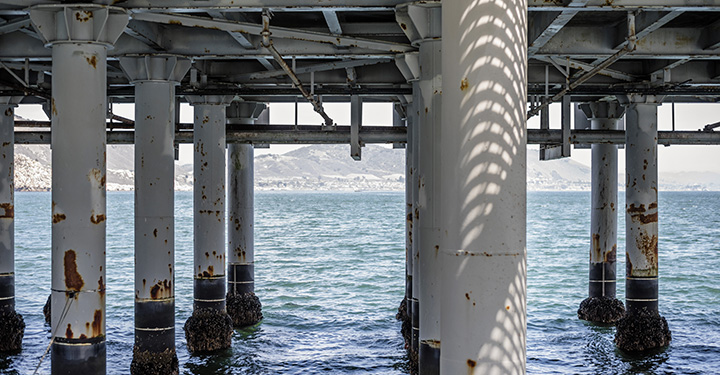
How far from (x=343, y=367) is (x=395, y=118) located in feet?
34.4

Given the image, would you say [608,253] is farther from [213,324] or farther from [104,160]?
[104,160]

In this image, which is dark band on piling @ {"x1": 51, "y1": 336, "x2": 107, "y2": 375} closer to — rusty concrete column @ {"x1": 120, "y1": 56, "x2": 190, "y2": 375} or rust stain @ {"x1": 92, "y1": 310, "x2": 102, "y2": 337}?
rust stain @ {"x1": 92, "y1": 310, "x2": 102, "y2": 337}

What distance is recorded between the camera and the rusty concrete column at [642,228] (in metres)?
19.2

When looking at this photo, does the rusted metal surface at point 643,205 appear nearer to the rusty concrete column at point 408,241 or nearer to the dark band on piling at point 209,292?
the rusty concrete column at point 408,241

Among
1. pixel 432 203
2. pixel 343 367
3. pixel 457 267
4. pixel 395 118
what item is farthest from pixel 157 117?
pixel 395 118

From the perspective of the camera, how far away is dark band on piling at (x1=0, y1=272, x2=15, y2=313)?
18812mm

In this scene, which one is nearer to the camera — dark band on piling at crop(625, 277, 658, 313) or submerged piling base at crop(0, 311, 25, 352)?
submerged piling base at crop(0, 311, 25, 352)

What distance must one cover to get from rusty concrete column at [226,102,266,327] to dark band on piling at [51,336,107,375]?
11.4 meters

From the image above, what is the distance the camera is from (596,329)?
75.7ft

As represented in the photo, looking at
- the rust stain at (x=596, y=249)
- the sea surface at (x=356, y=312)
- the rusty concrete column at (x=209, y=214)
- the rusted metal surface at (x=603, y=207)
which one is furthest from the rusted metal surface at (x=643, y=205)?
the rusty concrete column at (x=209, y=214)

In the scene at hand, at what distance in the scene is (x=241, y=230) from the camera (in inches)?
957

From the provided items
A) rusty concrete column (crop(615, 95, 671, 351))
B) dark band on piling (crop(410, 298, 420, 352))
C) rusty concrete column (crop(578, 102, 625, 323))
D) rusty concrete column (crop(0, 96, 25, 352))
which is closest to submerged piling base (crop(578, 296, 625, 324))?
rusty concrete column (crop(578, 102, 625, 323))

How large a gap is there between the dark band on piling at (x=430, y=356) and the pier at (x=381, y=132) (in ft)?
0.14

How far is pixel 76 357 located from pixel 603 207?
58.7 ft
